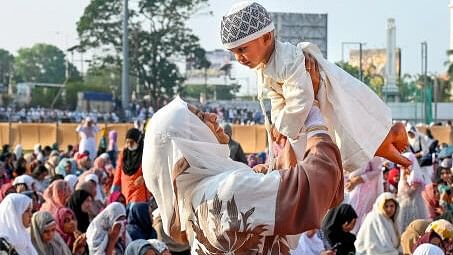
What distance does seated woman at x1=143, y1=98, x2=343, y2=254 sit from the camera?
252cm

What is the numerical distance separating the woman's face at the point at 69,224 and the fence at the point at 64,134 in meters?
19.1

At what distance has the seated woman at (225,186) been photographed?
2.52 m

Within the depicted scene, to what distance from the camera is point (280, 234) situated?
8.44ft

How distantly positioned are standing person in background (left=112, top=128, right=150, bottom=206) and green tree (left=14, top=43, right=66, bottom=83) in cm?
9262

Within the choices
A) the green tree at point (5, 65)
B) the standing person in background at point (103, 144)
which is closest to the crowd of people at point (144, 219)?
the standing person in background at point (103, 144)

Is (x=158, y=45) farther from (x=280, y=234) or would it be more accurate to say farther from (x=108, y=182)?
(x=280, y=234)

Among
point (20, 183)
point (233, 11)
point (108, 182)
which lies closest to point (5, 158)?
point (108, 182)

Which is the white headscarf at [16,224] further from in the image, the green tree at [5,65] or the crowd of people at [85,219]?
the green tree at [5,65]

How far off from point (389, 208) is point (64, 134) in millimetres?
20765

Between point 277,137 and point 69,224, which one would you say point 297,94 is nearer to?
point 277,137

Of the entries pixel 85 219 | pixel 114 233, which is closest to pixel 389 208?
pixel 114 233

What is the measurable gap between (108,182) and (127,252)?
7.35 meters

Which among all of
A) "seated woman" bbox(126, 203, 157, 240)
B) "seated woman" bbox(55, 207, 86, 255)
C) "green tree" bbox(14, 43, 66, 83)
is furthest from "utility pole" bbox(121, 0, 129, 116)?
"green tree" bbox(14, 43, 66, 83)

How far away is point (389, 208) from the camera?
8.26 m
